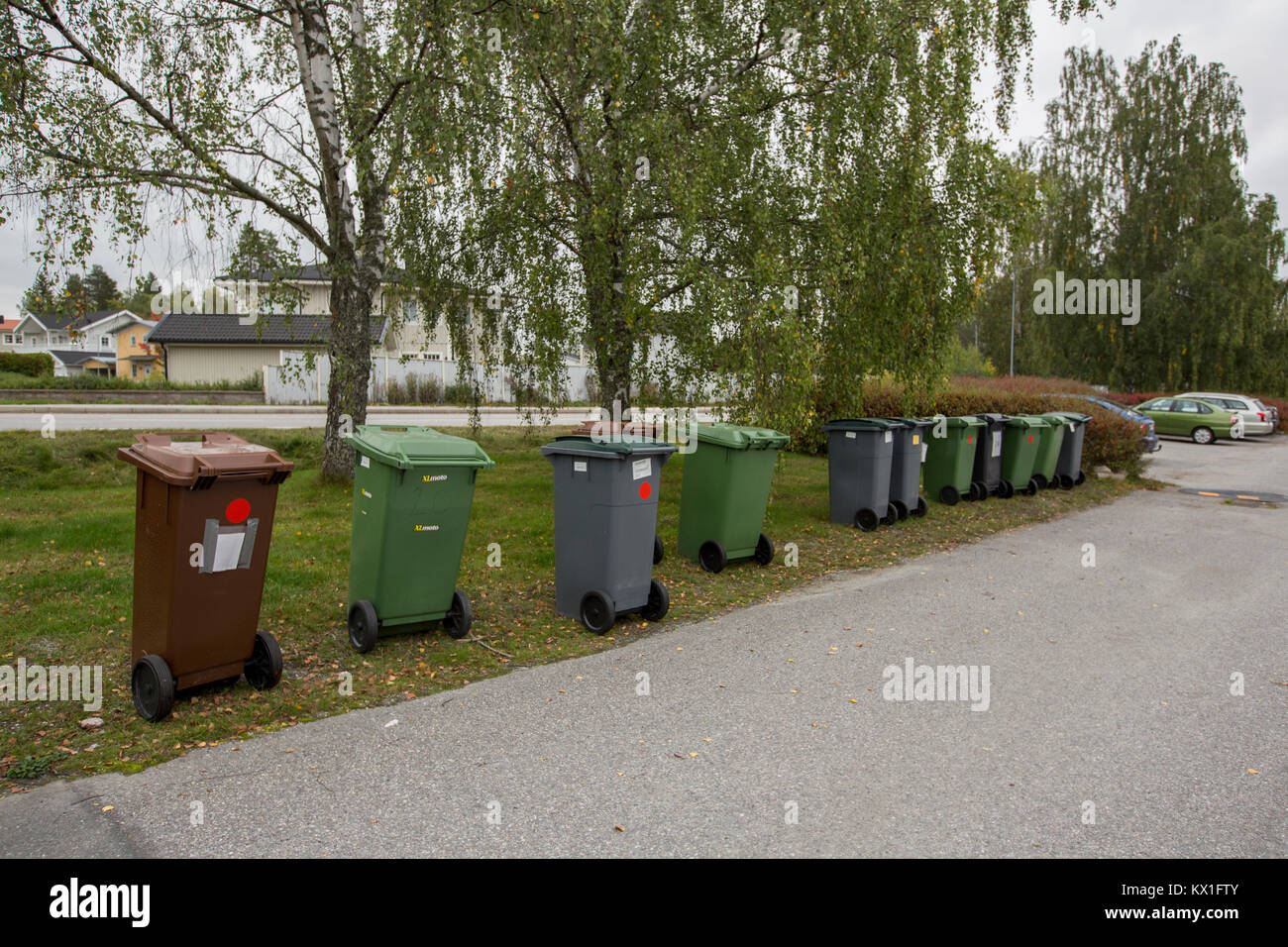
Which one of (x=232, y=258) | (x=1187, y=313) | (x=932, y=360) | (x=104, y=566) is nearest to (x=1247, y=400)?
(x=1187, y=313)

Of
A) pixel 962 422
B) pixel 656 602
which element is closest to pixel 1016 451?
pixel 962 422

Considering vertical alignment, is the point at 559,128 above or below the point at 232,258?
above

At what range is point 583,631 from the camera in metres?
6.00

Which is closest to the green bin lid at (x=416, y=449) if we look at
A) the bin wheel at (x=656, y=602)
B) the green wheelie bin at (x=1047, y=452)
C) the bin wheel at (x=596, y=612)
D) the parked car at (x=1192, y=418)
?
the bin wheel at (x=596, y=612)

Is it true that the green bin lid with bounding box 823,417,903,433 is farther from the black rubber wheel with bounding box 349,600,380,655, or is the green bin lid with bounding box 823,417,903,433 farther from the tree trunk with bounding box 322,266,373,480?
the black rubber wheel with bounding box 349,600,380,655

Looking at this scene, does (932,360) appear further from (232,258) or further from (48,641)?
(48,641)

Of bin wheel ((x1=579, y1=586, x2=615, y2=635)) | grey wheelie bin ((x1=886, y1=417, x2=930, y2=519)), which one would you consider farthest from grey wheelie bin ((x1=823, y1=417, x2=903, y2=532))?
bin wheel ((x1=579, y1=586, x2=615, y2=635))

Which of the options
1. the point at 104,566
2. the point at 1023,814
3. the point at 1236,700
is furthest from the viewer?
the point at 104,566

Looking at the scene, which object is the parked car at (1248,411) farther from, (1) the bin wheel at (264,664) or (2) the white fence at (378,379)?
(1) the bin wheel at (264,664)

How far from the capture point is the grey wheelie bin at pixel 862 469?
986 cm

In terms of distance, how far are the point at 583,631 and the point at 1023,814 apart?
10.6ft

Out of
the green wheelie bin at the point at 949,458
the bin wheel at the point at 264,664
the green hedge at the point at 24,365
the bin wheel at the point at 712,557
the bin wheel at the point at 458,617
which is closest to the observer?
the bin wheel at the point at 264,664

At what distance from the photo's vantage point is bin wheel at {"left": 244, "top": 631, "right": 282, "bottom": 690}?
4523 millimetres

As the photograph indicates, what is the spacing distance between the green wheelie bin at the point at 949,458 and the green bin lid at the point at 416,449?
Result: 8070mm
